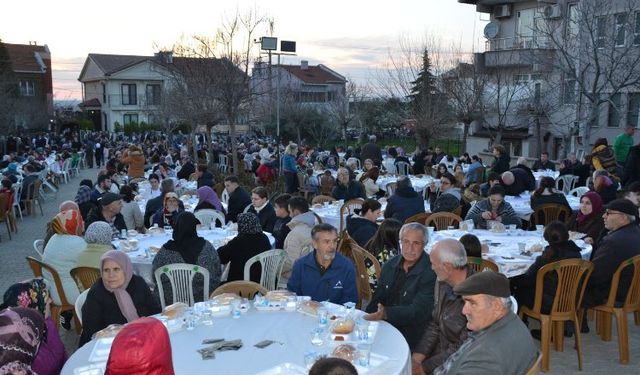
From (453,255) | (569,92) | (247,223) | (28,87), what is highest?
(28,87)

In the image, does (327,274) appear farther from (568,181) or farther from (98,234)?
(568,181)

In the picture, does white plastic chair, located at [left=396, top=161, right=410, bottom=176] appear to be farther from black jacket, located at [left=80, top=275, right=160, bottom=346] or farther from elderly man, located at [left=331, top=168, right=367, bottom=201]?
black jacket, located at [left=80, top=275, right=160, bottom=346]

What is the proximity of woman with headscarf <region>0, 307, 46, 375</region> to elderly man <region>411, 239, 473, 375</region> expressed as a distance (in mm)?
2364

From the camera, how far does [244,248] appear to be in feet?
18.4

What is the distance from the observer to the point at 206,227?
7691 mm

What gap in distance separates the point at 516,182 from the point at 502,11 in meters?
18.3

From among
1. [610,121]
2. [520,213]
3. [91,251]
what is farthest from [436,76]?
[91,251]

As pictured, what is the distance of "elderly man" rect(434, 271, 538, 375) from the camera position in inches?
105

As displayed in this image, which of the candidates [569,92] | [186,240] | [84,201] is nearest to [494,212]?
[186,240]

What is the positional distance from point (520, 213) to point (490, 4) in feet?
66.2

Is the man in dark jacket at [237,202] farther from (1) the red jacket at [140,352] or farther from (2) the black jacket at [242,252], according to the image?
(1) the red jacket at [140,352]

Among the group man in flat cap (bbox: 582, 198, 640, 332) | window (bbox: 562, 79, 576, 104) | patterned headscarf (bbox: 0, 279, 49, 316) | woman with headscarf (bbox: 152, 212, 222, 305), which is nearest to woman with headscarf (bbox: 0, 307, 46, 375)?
patterned headscarf (bbox: 0, 279, 49, 316)

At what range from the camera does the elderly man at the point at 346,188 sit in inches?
396

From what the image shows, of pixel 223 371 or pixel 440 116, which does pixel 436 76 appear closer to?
pixel 440 116
